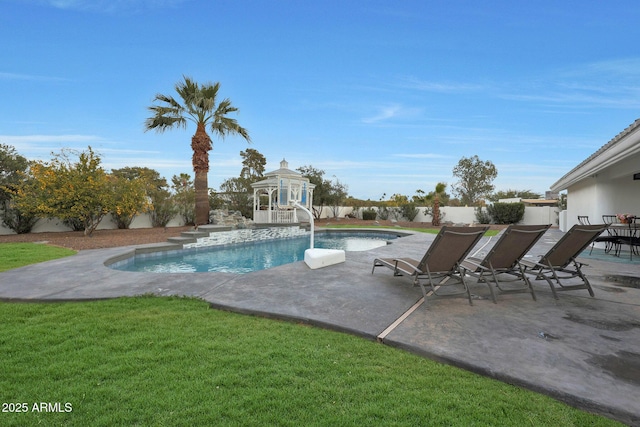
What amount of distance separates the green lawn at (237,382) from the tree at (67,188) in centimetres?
1099

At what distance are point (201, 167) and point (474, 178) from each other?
115ft

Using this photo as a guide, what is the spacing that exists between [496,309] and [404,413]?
2682mm

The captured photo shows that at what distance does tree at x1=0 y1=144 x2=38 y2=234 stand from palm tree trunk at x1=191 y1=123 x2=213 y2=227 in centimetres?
708

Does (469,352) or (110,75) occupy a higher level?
(110,75)

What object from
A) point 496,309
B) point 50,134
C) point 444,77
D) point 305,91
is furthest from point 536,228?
point 50,134

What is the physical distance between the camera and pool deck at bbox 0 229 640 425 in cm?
236

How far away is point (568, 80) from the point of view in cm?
1284

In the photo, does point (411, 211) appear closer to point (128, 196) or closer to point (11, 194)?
point (128, 196)

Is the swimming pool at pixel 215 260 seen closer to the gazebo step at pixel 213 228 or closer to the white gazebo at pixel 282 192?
the gazebo step at pixel 213 228

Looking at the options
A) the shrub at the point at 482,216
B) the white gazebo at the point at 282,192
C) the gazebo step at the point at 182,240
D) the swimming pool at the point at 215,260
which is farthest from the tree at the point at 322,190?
the gazebo step at the point at 182,240

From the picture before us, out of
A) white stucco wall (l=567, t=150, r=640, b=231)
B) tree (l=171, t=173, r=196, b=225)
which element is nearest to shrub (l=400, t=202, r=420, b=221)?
white stucco wall (l=567, t=150, r=640, b=231)

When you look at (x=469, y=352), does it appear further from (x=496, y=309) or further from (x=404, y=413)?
(x=496, y=309)

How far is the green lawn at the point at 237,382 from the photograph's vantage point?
188cm

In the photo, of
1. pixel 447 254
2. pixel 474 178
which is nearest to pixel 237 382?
pixel 447 254
